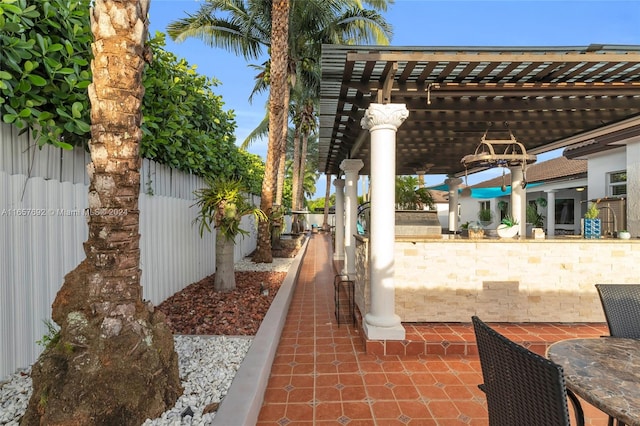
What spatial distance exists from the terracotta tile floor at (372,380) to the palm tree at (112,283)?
3.63 feet

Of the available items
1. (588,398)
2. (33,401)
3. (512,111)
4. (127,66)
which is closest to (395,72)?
(512,111)

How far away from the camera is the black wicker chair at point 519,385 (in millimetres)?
1228

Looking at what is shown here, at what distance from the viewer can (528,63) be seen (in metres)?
3.52

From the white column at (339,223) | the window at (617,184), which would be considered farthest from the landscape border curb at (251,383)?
the window at (617,184)

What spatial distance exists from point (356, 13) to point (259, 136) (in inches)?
489

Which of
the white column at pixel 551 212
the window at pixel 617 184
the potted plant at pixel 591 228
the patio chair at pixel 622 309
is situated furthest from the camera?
the white column at pixel 551 212

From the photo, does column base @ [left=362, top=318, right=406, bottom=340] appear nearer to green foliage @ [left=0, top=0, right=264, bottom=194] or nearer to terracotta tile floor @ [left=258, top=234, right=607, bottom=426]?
terracotta tile floor @ [left=258, top=234, right=607, bottom=426]

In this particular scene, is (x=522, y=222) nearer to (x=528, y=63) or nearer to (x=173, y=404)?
(x=528, y=63)

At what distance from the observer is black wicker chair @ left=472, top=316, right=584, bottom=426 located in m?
1.23

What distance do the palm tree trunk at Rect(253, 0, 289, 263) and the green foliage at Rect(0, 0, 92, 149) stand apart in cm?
536

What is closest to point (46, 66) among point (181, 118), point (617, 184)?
point (181, 118)

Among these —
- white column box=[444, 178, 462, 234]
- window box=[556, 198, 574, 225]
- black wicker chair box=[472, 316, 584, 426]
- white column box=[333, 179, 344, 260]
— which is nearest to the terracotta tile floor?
black wicker chair box=[472, 316, 584, 426]

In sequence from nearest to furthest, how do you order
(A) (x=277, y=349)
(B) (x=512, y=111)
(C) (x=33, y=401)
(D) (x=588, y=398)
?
(D) (x=588, y=398)
(C) (x=33, y=401)
(A) (x=277, y=349)
(B) (x=512, y=111)

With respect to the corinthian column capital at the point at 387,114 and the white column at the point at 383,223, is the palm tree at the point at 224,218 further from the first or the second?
the corinthian column capital at the point at 387,114
